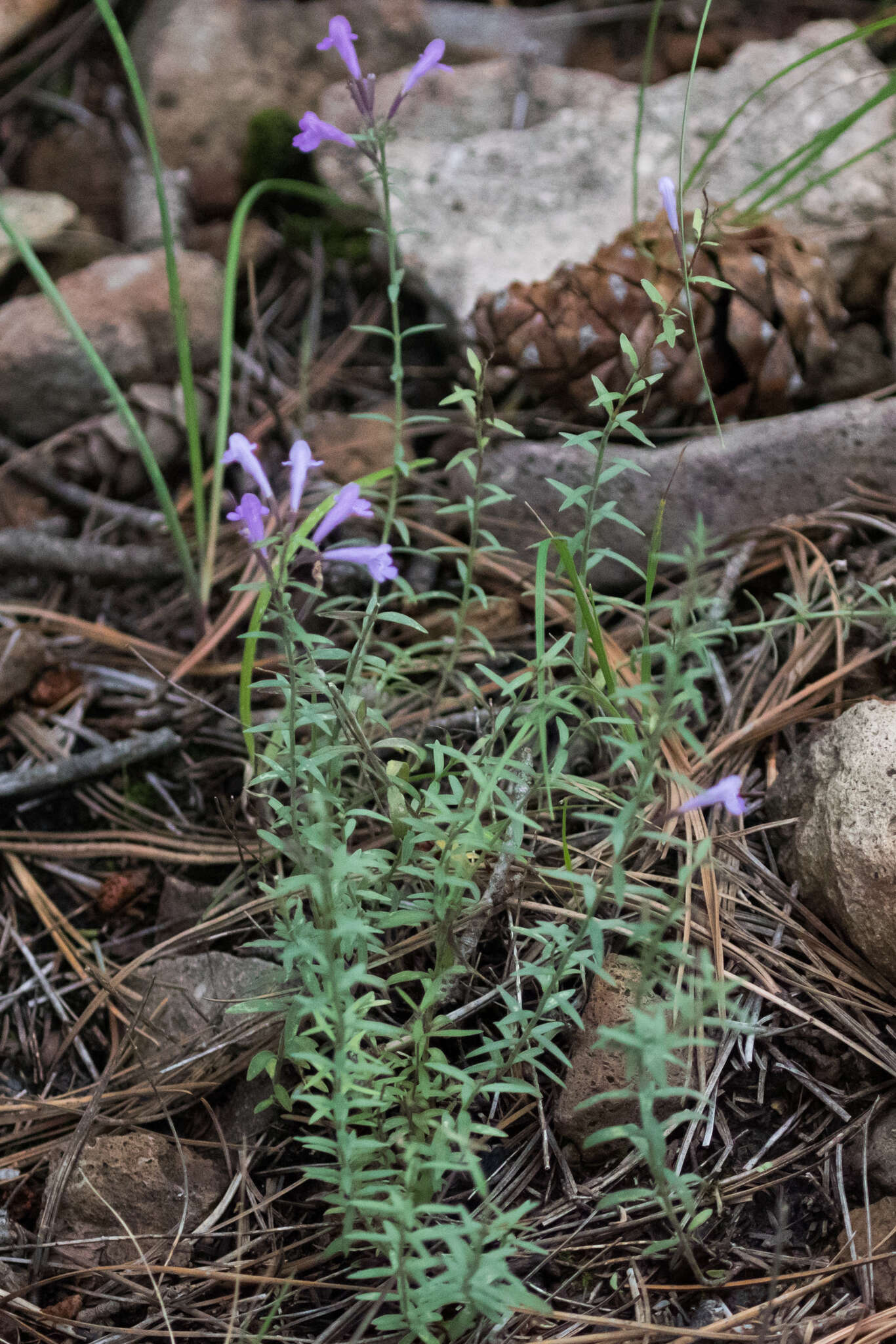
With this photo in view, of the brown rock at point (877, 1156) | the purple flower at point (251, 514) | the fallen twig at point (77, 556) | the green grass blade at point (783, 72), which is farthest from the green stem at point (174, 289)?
the brown rock at point (877, 1156)

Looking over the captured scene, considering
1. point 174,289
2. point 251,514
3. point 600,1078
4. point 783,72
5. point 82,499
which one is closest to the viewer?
point 251,514

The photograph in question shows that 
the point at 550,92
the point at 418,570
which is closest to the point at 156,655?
the point at 418,570

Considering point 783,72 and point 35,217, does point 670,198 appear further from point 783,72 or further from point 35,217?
point 35,217

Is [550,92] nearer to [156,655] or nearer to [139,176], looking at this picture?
[139,176]

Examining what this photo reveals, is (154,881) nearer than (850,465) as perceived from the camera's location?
Yes

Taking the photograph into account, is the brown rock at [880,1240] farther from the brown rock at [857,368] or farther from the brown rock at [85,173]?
the brown rock at [85,173]

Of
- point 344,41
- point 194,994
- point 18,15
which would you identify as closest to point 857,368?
point 344,41
